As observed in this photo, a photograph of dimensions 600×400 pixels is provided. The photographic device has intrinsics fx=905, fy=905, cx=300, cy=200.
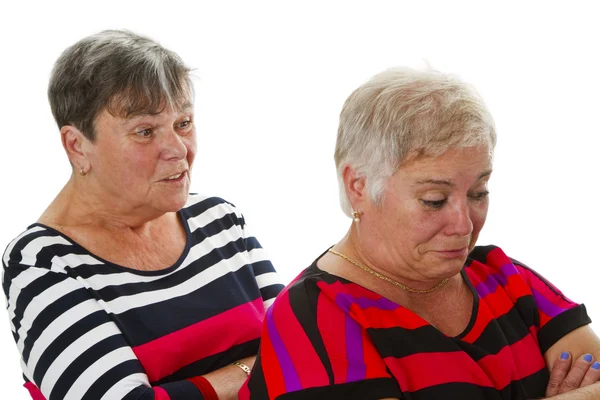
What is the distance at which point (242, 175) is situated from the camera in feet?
13.6

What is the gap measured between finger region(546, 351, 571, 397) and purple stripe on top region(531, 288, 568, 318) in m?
0.12

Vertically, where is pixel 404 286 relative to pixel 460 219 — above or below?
below

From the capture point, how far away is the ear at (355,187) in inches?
84.8

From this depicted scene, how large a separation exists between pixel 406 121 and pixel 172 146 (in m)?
0.70

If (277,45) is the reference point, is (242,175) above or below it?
below

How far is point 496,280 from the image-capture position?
2424 mm

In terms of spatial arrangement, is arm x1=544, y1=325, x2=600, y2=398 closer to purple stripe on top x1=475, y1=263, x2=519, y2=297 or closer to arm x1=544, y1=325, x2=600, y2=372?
arm x1=544, y1=325, x2=600, y2=372

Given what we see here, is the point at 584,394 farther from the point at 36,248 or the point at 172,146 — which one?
the point at 36,248

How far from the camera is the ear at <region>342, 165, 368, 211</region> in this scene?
2.15 m

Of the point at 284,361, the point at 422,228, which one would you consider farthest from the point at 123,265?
the point at 422,228

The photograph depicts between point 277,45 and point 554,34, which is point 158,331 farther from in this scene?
point 554,34

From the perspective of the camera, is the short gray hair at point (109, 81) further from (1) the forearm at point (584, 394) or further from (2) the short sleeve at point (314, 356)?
(1) the forearm at point (584, 394)

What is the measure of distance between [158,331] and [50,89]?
2.35 feet

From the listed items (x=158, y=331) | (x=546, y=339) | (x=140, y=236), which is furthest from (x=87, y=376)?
(x=546, y=339)
